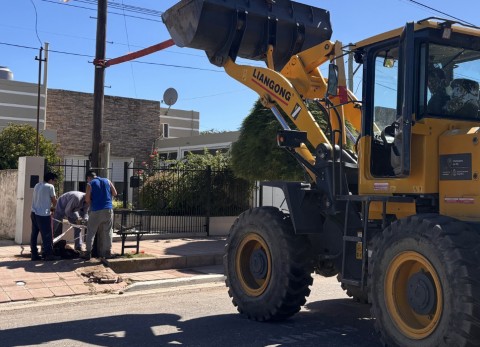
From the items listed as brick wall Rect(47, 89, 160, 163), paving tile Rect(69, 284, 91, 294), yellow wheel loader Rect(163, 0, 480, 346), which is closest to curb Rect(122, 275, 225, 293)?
paving tile Rect(69, 284, 91, 294)

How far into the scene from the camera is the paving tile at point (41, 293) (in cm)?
818

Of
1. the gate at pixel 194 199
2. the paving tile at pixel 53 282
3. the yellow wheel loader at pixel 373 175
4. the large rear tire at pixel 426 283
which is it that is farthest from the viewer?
the gate at pixel 194 199

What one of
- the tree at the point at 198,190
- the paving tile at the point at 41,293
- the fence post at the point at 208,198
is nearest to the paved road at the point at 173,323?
the paving tile at the point at 41,293

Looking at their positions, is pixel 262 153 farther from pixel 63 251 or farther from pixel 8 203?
pixel 8 203

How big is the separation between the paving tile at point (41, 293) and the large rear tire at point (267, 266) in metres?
2.92

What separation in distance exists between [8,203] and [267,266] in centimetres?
890

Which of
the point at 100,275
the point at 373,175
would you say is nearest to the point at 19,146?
the point at 100,275

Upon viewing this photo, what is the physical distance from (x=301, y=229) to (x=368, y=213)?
917 mm

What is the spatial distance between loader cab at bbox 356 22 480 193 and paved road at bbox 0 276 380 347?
1.73 metres

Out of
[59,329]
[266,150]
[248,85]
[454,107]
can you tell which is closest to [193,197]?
[266,150]

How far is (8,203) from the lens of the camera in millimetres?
13344

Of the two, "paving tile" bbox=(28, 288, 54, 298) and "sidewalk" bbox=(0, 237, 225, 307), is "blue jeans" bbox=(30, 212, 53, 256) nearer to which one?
"sidewalk" bbox=(0, 237, 225, 307)

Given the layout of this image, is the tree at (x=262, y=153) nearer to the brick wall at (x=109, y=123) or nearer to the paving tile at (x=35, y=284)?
the paving tile at (x=35, y=284)

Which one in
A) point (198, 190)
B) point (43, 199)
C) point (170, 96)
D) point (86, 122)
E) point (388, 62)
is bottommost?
point (43, 199)
